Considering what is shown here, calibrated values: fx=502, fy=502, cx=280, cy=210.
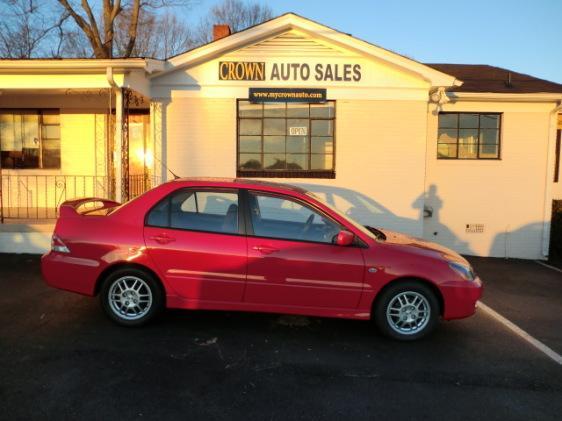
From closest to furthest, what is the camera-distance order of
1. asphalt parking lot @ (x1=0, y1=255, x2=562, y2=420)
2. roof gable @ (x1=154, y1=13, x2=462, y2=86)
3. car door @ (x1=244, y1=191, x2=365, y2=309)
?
1. asphalt parking lot @ (x1=0, y1=255, x2=562, y2=420)
2. car door @ (x1=244, y1=191, x2=365, y2=309)
3. roof gable @ (x1=154, y1=13, x2=462, y2=86)

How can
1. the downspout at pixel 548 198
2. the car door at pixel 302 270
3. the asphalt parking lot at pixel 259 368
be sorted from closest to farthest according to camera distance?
the asphalt parking lot at pixel 259 368
the car door at pixel 302 270
the downspout at pixel 548 198

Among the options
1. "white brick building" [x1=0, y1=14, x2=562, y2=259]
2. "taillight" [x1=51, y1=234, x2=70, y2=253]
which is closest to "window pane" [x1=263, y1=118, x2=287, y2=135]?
"white brick building" [x1=0, y1=14, x2=562, y2=259]

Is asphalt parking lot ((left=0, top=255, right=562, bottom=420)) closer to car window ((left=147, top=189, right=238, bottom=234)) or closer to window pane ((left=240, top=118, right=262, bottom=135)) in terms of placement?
car window ((left=147, top=189, right=238, bottom=234))

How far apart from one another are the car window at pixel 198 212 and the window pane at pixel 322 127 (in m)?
5.16

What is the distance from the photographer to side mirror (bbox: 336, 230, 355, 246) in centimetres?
482

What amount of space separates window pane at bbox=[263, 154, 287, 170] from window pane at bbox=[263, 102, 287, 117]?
0.81 meters

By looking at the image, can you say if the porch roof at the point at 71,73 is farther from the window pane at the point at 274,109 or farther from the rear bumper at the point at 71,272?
the rear bumper at the point at 71,272

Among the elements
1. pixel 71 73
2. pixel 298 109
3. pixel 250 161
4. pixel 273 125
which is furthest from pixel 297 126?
pixel 71 73

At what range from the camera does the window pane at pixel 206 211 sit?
502cm

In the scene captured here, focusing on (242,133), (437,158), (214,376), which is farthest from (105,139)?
(214,376)

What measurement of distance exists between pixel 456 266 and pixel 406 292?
1.90 ft

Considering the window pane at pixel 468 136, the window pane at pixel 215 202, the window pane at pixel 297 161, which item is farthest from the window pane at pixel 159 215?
the window pane at pixel 468 136

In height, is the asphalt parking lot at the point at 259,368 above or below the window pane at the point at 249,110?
below

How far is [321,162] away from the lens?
10.0 metres
